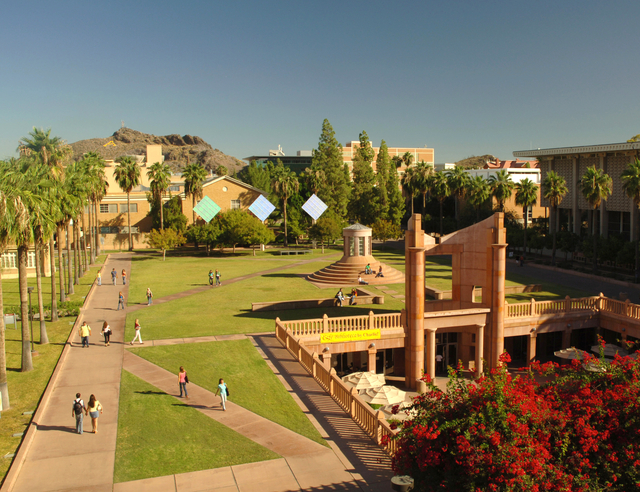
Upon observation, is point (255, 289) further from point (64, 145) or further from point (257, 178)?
point (257, 178)

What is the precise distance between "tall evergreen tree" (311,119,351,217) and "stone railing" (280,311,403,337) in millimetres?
67237

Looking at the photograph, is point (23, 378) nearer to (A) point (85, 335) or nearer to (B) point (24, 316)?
(B) point (24, 316)

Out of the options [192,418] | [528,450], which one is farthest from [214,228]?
[528,450]

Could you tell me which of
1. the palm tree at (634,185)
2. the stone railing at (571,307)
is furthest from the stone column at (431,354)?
the palm tree at (634,185)

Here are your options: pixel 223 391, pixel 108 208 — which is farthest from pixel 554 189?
pixel 108 208

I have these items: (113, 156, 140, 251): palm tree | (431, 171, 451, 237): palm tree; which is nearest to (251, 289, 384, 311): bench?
(431, 171, 451, 237): palm tree

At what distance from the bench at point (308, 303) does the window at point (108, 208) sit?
60.4 m

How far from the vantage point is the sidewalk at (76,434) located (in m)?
15.5

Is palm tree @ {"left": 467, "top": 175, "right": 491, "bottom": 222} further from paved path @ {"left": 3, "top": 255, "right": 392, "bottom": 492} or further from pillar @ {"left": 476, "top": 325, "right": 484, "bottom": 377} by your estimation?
paved path @ {"left": 3, "top": 255, "right": 392, "bottom": 492}

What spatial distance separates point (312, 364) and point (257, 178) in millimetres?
104107

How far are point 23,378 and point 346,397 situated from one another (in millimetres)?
15384

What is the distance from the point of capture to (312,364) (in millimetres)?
24312

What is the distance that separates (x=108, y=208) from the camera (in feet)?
295

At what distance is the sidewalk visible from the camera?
15523 millimetres
